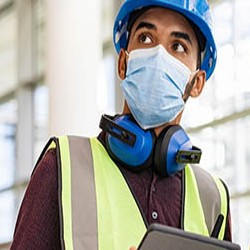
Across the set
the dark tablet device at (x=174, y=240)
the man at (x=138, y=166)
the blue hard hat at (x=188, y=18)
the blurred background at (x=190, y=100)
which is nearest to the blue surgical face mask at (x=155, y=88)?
the man at (x=138, y=166)

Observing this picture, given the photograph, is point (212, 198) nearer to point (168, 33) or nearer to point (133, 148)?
point (133, 148)

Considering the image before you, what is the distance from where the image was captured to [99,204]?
188cm

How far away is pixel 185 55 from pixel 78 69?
3.03 m

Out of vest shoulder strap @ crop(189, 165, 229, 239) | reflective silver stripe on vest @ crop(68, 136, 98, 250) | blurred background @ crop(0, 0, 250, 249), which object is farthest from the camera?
blurred background @ crop(0, 0, 250, 249)

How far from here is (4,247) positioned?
23.6 feet

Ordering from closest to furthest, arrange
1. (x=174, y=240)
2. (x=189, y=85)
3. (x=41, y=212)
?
(x=174, y=240) → (x=41, y=212) → (x=189, y=85)

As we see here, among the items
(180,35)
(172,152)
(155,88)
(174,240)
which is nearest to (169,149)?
(172,152)

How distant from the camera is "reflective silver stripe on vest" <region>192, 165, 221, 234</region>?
2041 millimetres

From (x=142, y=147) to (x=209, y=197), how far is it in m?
0.27

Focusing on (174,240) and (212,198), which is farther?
(212,198)

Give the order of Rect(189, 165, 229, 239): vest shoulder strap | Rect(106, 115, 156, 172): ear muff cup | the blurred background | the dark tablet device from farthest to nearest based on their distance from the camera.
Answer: the blurred background
Rect(189, 165, 229, 239): vest shoulder strap
Rect(106, 115, 156, 172): ear muff cup
the dark tablet device

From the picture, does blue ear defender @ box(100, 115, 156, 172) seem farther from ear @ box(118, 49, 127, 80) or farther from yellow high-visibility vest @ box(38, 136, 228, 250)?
ear @ box(118, 49, 127, 80)

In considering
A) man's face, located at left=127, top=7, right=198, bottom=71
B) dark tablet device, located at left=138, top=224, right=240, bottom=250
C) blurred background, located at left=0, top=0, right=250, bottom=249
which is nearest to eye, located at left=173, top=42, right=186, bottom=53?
man's face, located at left=127, top=7, right=198, bottom=71

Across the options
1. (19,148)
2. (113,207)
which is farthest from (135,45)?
(19,148)
